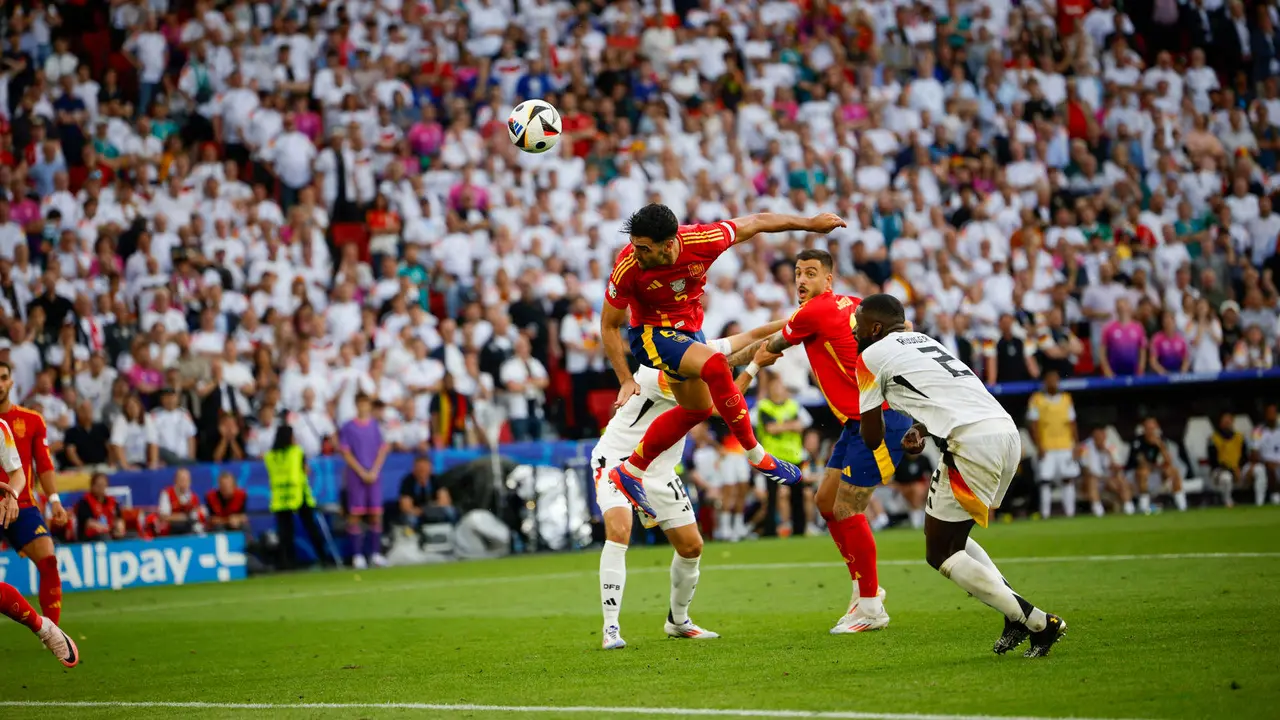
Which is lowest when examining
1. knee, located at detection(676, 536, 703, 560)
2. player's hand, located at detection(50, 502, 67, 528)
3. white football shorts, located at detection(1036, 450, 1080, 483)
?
white football shorts, located at detection(1036, 450, 1080, 483)

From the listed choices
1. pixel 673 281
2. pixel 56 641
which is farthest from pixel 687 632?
pixel 56 641

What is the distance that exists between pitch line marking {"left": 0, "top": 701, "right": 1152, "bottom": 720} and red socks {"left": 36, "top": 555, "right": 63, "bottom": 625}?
10.9 ft

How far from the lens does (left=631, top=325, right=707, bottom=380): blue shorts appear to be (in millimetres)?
10336

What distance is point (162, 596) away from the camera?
18094 mm

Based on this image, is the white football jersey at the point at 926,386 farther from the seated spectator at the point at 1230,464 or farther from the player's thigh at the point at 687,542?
the seated spectator at the point at 1230,464

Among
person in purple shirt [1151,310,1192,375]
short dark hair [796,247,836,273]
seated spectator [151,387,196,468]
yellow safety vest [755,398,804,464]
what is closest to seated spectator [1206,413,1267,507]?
person in purple shirt [1151,310,1192,375]

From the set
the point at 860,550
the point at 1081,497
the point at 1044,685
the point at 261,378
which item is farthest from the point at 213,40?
the point at 1044,685

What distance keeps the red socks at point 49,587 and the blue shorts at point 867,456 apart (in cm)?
659

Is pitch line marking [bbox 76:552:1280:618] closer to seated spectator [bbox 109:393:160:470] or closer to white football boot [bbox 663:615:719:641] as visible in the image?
seated spectator [bbox 109:393:160:470]

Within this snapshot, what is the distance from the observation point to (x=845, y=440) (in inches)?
428

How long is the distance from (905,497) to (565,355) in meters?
5.74

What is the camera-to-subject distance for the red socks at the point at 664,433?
1045 centimetres

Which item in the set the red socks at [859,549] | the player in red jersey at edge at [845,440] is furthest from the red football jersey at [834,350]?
the red socks at [859,549]

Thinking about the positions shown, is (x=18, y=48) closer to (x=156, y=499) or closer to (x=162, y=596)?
(x=156, y=499)
